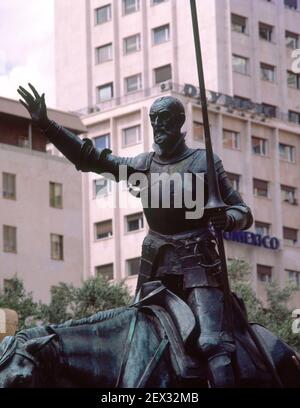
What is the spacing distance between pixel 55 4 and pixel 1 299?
5229cm

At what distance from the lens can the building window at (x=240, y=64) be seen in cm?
11056

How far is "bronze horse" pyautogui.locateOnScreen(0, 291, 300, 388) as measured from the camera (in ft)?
63.0

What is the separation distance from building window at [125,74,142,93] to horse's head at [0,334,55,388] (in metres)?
93.9

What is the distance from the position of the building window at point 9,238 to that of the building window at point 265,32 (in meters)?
29.0

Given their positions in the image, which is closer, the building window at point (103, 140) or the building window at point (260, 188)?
the building window at point (103, 140)

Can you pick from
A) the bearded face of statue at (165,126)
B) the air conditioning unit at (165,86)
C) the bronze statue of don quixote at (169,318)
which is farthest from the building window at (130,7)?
the bearded face of statue at (165,126)

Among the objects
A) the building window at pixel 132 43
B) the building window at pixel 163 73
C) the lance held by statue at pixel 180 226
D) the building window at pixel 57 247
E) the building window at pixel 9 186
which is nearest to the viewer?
the lance held by statue at pixel 180 226

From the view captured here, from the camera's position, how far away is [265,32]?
113875 mm

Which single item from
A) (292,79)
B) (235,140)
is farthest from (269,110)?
(235,140)

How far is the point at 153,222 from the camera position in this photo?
20906 millimetres

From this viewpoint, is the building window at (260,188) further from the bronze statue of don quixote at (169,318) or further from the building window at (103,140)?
the bronze statue of don quixote at (169,318)
